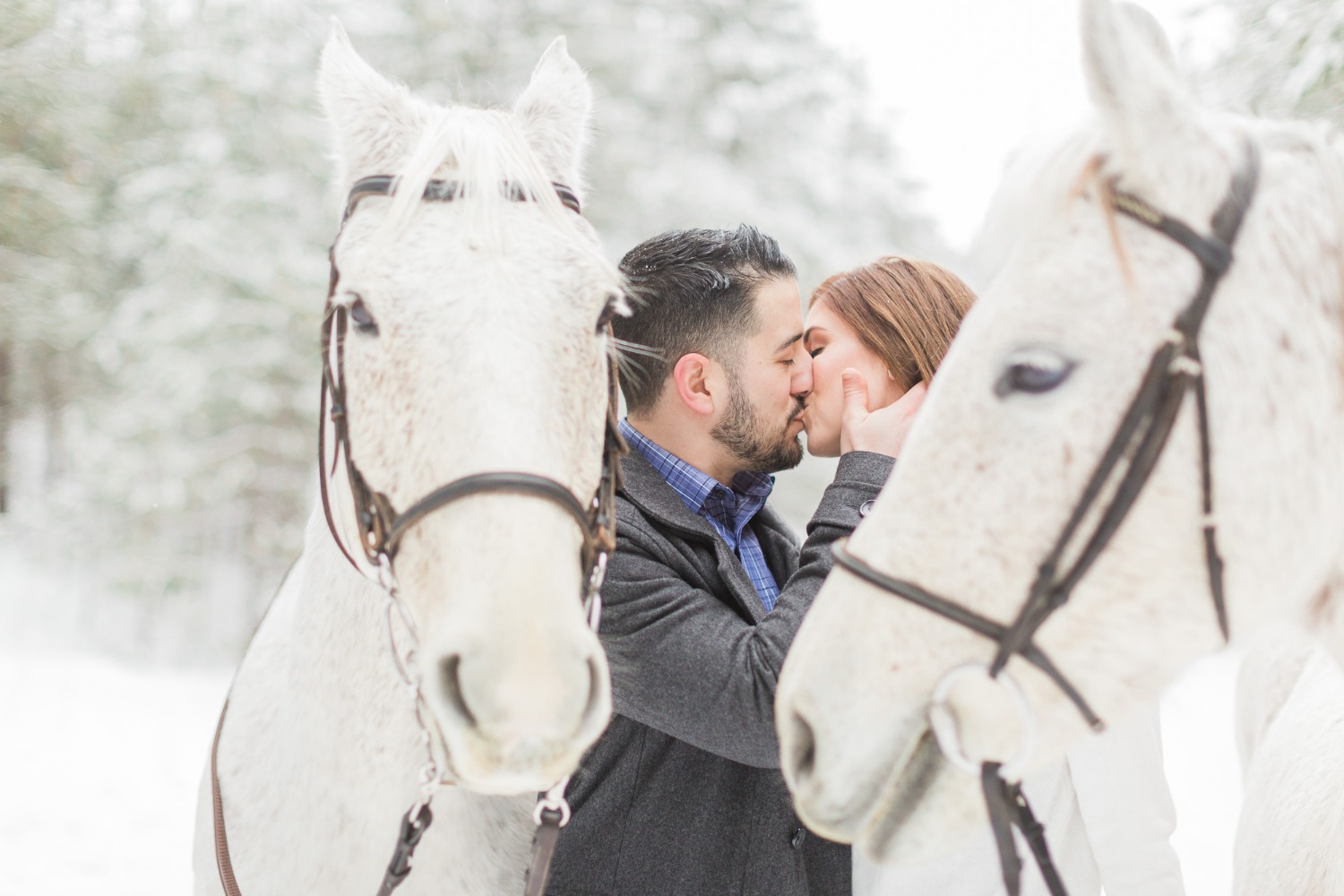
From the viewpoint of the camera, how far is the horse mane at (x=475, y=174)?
1.63m

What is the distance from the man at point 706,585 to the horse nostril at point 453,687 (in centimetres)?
63

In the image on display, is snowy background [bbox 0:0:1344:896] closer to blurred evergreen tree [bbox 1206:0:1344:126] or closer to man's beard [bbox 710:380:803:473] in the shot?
blurred evergreen tree [bbox 1206:0:1344:126]

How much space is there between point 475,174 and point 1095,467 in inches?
44.6

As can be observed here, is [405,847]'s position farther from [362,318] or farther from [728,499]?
[728,499]

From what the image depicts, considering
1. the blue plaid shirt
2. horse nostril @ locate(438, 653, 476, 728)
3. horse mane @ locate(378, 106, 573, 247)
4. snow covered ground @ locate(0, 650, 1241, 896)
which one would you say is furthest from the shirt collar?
snow covered ground @ locate(0, 650, 1241, 896)

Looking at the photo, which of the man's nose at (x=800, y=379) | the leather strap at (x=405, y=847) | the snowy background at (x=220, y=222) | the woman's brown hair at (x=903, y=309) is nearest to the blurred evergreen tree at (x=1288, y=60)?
the snowy background at (x=220, y=222)

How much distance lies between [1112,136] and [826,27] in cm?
1329

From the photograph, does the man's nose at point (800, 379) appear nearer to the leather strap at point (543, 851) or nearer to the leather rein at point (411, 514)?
the leather rein at point (411, 514)

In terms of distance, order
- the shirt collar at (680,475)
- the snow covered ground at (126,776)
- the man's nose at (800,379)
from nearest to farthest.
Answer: the shirt collar at (680,475) → the man's nose at (800,379) → the snow covered ground at (126,776)

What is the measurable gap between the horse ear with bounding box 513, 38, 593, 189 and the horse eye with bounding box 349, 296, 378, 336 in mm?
532

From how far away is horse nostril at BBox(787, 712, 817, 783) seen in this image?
135 centimetres

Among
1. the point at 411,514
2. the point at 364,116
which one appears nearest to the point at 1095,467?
the point at 411,514

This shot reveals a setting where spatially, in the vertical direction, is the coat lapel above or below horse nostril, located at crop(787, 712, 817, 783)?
below

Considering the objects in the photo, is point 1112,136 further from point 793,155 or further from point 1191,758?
point 793,155
